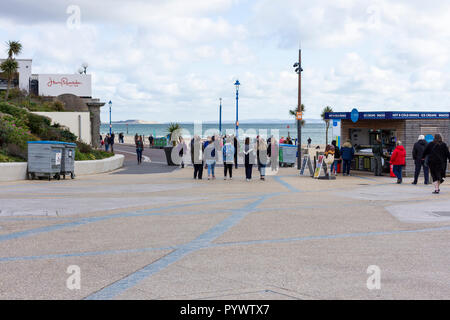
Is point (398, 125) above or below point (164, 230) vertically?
above

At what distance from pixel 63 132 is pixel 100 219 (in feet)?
63.1

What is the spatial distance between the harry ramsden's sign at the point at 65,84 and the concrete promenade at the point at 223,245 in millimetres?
43609

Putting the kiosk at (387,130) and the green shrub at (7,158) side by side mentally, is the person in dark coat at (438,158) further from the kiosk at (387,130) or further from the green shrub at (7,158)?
the green shrub at (7,158)

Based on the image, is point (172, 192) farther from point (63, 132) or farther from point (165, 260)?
point (63, 132)

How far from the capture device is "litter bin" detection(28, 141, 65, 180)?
793 inches

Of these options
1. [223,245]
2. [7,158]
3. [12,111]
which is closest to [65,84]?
[12,111]

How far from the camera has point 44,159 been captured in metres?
20.2

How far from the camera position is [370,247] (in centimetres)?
835

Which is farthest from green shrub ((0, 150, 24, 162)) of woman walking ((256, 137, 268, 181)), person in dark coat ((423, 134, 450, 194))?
person in dark coat ((423, 134, 450, 194))

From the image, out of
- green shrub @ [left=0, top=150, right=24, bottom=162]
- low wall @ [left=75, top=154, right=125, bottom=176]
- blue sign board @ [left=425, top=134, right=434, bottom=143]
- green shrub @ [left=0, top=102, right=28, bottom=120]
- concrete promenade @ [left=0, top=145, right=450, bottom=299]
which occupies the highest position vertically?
green shrub @ [left=0, top=102, right=28, bottom=120]

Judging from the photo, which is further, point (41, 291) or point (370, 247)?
point (370, 247)

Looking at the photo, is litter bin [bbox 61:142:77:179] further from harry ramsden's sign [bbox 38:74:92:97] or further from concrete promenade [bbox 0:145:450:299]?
harry ramsden's sign [bbox 38:74:92:97]

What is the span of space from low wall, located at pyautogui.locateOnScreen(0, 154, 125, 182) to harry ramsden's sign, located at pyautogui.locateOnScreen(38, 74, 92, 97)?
2938cm
